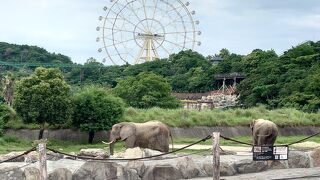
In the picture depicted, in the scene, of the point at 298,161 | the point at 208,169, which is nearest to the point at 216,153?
the point at 208,169

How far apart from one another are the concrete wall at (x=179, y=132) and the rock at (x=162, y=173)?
1804 centimetres

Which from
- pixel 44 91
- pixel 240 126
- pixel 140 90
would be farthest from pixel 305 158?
pixel 140 90

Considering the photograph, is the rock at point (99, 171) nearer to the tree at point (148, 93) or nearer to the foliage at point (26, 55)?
the tree at point (148, 93)

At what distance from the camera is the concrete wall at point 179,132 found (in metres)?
34.2

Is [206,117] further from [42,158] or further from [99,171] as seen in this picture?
[42,158]

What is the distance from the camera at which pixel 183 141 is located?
112 feet

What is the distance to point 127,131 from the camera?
78.2ft

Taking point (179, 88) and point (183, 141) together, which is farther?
point (179, 88)

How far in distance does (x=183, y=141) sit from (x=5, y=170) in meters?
19.5

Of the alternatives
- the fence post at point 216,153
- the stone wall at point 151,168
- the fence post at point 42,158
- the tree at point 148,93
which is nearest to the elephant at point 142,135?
the stone wall at point 151,168

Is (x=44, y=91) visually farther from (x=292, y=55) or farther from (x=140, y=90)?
(x=292, y=55)

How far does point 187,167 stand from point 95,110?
16.4 meters

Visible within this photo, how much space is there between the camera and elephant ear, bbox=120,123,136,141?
23778 mm

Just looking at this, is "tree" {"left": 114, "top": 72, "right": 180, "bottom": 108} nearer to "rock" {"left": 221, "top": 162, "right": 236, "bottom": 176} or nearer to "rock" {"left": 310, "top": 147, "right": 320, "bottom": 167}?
"rock" {"left": 310, "top": 147, "right": 320, "bottom": 167}
